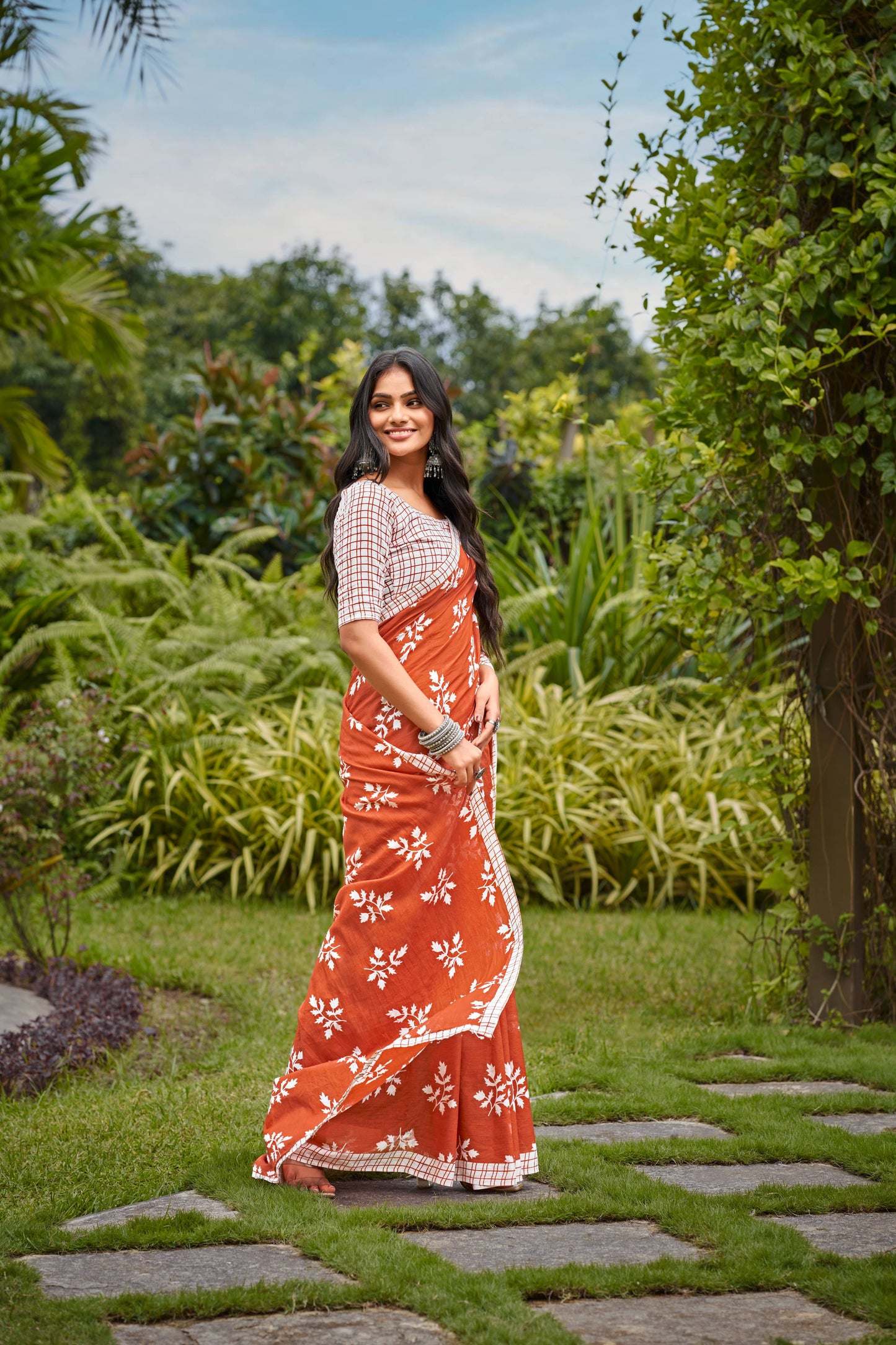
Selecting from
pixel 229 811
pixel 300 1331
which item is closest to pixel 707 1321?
pixel 300 1331

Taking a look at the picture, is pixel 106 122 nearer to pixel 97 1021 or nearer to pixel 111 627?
pixel 111 627

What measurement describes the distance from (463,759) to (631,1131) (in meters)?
1.18

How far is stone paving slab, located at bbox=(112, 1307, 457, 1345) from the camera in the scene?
2012mm

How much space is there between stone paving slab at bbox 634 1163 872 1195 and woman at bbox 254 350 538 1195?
32 cm

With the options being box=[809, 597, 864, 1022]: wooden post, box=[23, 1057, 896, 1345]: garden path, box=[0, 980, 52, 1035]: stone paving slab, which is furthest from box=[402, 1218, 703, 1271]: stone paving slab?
box=[0, 980, 52, 1035]: stone paving slab

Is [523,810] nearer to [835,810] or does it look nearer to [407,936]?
[835,810]

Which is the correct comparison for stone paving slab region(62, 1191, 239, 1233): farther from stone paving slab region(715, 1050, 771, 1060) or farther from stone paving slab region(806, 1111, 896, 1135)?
stone paving slab region(715, 1050, 771, 1060)

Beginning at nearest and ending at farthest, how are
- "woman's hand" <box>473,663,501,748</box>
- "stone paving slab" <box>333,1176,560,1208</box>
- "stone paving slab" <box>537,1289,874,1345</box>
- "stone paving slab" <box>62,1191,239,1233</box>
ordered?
1. "stone paving slab" <box>537,1289,874,1345</box>
2. "stone paving slab" <box>62,1191,239,1233</box>
3. "stone paving slab" <box>333,1176,560,1208</box>
4. "woman's hand" <box>473,663,501,748</box>

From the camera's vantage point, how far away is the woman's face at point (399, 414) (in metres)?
3.05

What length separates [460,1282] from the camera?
2221 mm

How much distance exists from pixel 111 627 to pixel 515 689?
248 cm

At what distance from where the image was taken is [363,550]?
2.88 m

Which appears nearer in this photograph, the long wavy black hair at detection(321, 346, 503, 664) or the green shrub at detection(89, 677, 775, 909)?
the long wavy black hair at detection(321, 346, 503, 664)

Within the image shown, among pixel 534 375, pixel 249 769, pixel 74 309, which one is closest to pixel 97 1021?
pixel 249 769
